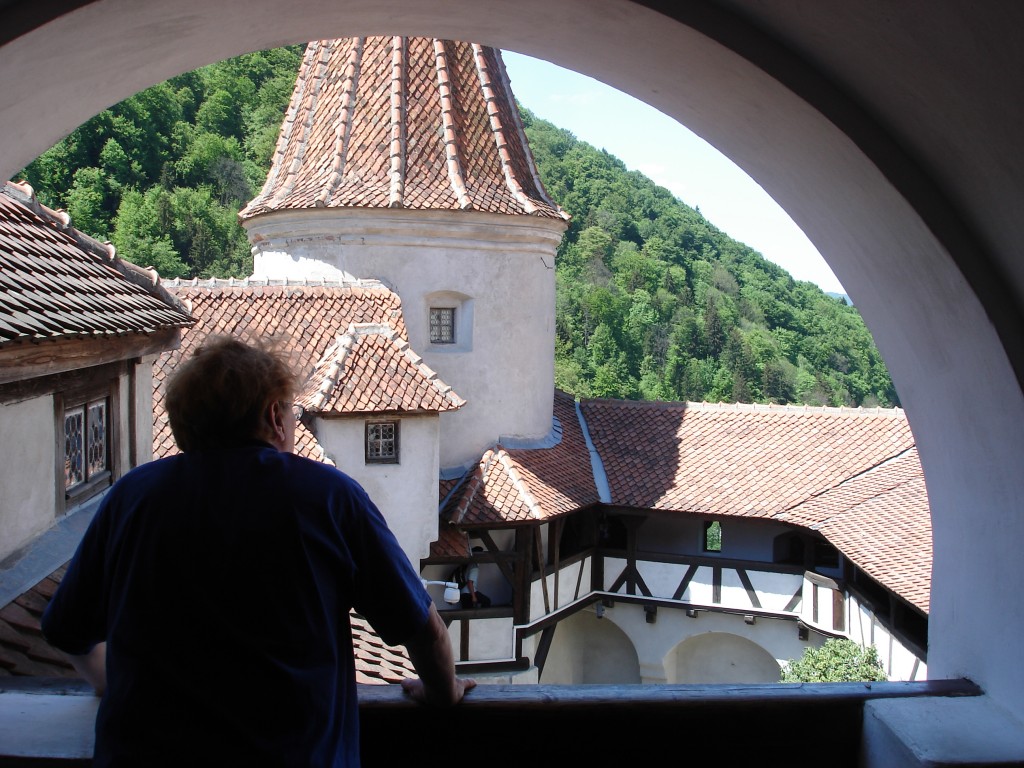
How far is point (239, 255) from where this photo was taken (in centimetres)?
4422

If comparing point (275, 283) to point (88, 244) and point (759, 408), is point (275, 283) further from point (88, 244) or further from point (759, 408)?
point (759, 408)

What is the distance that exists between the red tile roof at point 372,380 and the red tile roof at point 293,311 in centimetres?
24

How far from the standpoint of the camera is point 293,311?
483 inches

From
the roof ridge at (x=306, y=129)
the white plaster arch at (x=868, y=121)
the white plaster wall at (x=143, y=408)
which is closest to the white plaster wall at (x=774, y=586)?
the roof ridge at (x=306, y=129)

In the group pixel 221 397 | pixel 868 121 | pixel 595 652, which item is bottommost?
pixel 595 652

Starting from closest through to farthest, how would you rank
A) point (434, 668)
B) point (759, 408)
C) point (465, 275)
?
point (434, 668)
point (465, 275)
point (759, 408)

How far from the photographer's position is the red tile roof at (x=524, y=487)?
1313 centimetres

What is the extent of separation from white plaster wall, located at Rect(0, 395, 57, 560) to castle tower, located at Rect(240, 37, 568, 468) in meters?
8.18

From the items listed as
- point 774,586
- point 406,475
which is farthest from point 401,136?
point 774,586

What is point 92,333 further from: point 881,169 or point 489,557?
point 489,557

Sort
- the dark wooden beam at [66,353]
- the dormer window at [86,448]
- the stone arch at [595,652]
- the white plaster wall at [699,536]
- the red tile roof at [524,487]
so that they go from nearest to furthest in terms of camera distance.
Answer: the dark wooden beam at [66,353] → the dormer window at [86,448] → the red tile roof at [524,487] → the white plaster wall at [699,536] → the stone arch at [595,652]

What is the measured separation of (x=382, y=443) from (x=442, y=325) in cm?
288

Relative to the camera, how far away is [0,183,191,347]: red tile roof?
4.50 m

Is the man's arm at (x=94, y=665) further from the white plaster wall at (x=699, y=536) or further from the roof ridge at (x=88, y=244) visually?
the white plaster wall at (x=699, y=536)
